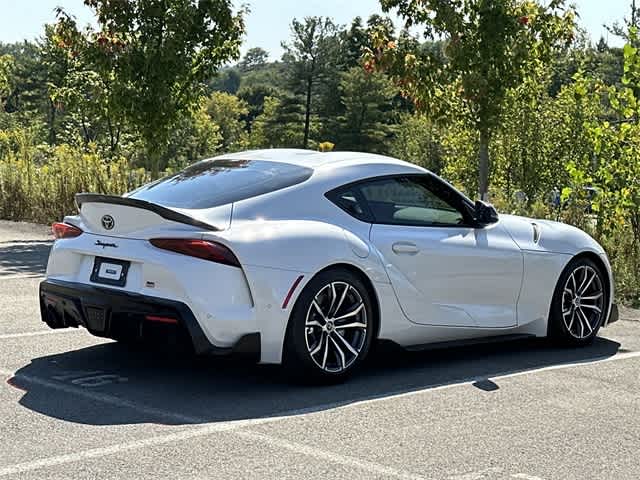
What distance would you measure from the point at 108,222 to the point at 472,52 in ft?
31.4

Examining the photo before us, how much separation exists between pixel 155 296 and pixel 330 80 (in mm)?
84690

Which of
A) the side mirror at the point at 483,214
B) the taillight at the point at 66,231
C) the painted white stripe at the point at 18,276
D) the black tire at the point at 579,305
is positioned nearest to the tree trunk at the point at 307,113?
the painted white stripe at the point at 18,276

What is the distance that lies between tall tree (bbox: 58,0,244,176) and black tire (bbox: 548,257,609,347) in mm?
10016

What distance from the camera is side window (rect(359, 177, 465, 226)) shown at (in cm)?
760

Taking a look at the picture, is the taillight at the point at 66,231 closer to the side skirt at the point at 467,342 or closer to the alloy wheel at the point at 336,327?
the alloy wheel at the point at 336,327

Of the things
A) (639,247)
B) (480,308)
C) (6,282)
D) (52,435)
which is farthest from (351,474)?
(639,247)

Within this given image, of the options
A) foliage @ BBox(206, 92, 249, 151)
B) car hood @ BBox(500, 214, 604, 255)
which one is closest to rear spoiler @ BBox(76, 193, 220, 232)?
car hood @ BBox(500, 214, 604, 255)

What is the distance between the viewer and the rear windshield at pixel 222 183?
721cm

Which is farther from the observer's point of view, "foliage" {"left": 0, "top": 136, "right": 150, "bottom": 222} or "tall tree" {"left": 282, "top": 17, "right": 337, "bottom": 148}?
"tall tree" {"left": 282, "top": 17, "right": 337, "bottom": 148}

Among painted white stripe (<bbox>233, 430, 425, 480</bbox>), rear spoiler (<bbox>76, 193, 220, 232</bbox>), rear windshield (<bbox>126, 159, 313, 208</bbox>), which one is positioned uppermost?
rear windshield (<bbox>126, 159, 313, 208</bbox>)

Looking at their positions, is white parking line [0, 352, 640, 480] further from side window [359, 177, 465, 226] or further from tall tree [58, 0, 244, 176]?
tall tree [58, 0, 244, 176]

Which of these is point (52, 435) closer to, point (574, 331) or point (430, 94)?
point (574, 331)

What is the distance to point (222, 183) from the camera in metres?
7.42

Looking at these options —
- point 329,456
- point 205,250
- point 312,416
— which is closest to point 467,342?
point 312,416
